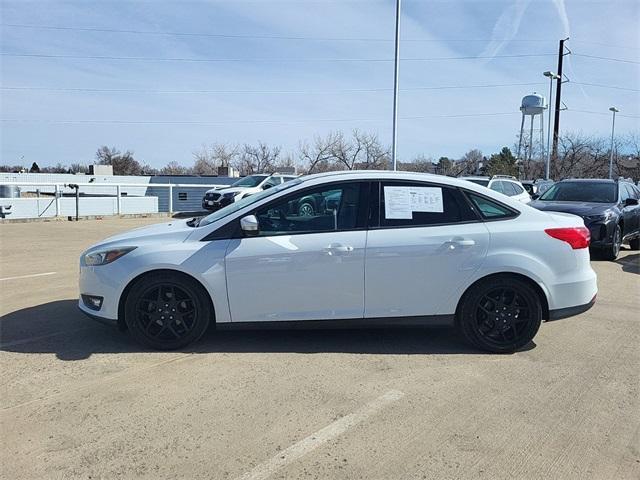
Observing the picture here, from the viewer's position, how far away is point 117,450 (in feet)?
10.1

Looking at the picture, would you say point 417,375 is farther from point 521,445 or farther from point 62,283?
point 62,283

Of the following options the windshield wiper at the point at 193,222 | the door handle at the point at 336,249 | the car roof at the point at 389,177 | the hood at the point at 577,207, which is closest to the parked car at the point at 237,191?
the hood at the point at 577,207

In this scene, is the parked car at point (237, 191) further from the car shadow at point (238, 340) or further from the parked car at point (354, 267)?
the parked car at point (354, 267)

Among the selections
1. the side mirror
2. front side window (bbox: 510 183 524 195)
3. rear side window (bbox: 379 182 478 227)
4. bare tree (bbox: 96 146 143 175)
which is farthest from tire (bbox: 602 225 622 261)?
bare tree (bbox: 96 146 143 175)

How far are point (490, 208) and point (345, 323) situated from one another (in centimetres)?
170

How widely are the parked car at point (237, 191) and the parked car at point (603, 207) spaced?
33.0ft

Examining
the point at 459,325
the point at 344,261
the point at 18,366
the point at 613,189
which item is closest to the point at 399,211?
the point at 344,261

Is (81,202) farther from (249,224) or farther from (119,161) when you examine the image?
(119,161)

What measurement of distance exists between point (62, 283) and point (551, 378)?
6.30 m

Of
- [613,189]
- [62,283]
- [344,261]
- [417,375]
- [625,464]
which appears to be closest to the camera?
[625,464]

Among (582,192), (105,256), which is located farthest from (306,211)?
(582,192)

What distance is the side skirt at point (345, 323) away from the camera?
456cm

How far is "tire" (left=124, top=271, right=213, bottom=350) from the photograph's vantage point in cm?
448

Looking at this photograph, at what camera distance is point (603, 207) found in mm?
10406
